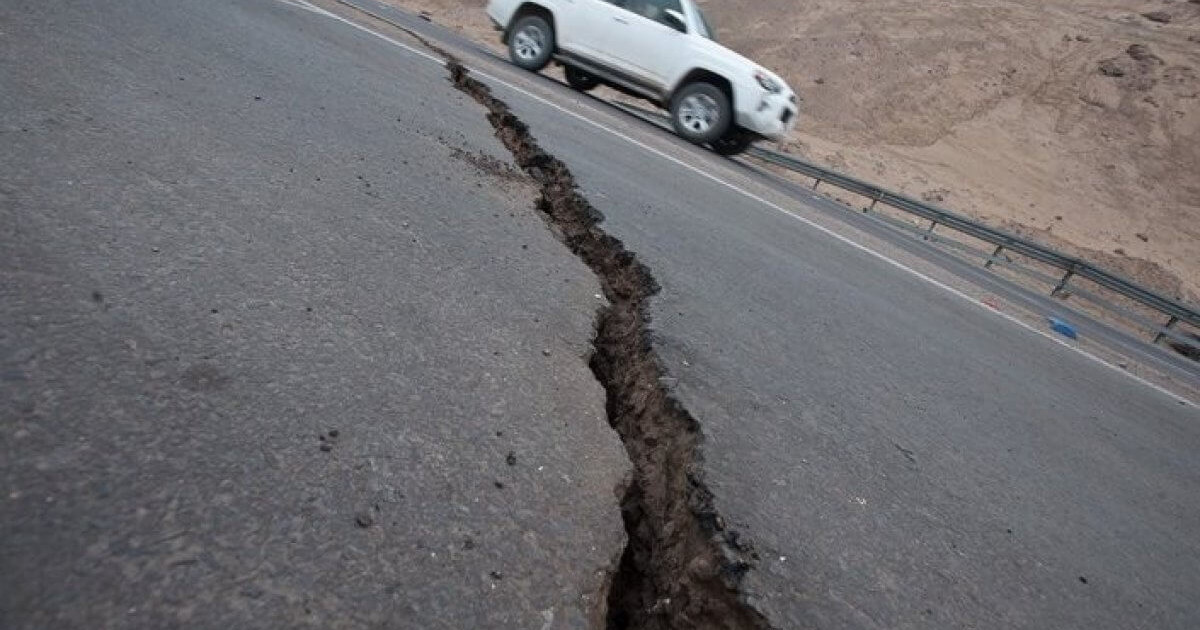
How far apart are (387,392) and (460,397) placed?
184 millimetres

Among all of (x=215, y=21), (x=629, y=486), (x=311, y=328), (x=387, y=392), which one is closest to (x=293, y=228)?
(x=311, y=328)

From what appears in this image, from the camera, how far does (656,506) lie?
70.3 inches

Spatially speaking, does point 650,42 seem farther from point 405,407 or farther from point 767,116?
point 405,407

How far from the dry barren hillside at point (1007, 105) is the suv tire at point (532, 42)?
11.6 meters

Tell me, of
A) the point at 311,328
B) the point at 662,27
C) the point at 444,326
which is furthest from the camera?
the point at 662,27

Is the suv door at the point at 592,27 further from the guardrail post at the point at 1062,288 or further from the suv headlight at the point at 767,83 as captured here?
the guardrail post at the point at 1062,288

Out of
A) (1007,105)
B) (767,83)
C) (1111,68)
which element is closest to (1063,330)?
(767,83)

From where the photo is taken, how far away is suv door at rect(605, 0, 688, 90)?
8539 millimetres

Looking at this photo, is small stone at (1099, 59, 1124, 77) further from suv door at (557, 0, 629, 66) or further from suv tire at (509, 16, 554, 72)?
suv tire at (509, 16, 554, 72)

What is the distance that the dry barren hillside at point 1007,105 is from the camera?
2086cm

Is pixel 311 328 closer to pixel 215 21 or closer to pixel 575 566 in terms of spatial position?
pixel 575 566

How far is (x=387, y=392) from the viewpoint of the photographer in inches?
67.9

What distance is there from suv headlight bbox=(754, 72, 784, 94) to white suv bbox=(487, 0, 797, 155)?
0.01 meters

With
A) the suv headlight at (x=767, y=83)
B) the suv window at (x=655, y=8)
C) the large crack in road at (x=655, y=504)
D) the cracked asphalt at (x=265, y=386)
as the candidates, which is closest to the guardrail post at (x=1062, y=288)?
the suv headlight at (x=767, y=83)
